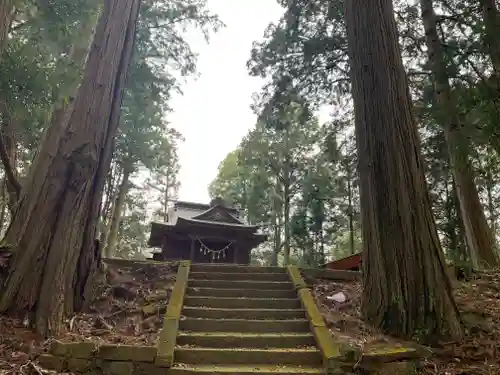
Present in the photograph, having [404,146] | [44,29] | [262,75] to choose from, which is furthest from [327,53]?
[44,29]

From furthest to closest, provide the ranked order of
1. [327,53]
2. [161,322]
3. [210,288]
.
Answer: [327,53] < [210,288] < [161,322]

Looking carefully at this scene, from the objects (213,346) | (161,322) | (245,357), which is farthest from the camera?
(161,322)

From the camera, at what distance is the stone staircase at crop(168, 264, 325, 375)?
3.47 m

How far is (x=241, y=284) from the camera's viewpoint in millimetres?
5488

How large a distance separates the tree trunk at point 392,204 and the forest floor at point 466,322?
16 centimetres

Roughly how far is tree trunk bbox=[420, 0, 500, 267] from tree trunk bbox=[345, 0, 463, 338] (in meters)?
2.05

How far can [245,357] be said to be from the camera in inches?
140

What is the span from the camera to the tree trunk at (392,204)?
3.58 meters

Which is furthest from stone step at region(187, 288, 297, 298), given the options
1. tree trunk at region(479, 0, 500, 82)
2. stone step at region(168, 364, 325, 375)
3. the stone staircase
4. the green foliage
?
the green foliage

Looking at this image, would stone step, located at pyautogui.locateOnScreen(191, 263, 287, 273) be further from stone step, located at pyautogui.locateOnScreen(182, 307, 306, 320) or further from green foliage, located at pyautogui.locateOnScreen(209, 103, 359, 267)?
green foliage, located at pyautogui.locateOnScreen(209, 103, 359, 267)

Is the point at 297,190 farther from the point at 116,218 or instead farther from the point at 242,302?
the point at 242,302

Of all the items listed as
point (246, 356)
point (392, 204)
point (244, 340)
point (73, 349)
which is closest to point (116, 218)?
point (244, 340)

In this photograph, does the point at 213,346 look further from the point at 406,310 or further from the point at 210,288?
the point at 406,310

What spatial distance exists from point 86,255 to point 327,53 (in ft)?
21.1
